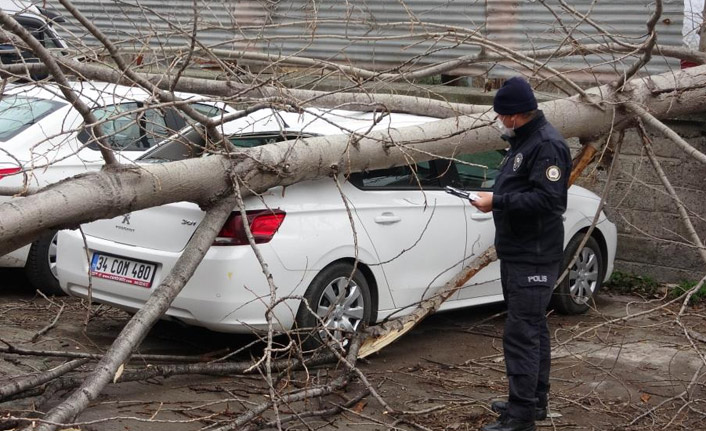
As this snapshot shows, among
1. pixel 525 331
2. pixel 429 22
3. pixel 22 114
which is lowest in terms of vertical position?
pixel 525 331

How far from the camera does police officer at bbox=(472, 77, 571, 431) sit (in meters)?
5.26

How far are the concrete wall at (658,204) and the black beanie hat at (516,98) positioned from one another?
3.67 meters

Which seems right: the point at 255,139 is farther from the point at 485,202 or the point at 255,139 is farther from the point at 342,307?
the point at 485,202

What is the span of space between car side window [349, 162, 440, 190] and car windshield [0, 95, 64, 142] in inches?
113

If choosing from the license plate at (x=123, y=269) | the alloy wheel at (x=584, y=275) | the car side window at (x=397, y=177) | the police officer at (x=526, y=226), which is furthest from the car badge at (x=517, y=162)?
the alloy wheel at (x=584, y=275)

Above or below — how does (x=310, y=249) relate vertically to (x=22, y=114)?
below

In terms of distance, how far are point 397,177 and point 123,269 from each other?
1.93m

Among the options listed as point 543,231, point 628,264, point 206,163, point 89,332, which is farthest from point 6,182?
point 628,264

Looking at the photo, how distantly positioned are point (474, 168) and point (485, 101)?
8.54 feet

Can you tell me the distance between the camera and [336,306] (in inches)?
248

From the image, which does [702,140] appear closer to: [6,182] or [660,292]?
[660,292]

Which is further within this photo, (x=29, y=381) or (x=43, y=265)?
(x=43, y=265)

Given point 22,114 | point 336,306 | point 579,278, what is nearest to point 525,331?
point 336,306

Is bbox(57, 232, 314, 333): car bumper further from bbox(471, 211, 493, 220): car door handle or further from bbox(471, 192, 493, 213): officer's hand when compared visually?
bbox(471, 211, 493, 220): car door handle
